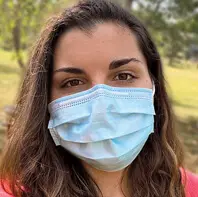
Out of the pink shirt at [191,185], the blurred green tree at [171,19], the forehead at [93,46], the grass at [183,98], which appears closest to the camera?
the forehead at [93,46]

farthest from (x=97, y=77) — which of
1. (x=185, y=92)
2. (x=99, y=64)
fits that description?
(x=185, y=92)

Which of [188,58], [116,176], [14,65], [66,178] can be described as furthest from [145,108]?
[14,65]

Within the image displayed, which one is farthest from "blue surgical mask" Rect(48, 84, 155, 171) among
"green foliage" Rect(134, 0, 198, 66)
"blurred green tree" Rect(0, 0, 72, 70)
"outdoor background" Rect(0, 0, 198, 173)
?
"green foliage" Rect(134, 0, 198, 66)

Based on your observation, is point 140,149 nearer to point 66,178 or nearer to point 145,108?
point 145,108

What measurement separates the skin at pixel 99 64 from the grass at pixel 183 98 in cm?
496

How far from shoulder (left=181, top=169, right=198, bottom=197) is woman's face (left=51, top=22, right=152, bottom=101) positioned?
1.57 feet

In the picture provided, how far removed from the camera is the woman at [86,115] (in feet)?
5.65

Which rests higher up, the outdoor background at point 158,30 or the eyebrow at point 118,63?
the outdoor background at point 158,30

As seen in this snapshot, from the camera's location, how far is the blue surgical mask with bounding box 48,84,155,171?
5.66 ft

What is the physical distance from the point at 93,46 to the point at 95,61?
0.06 meters

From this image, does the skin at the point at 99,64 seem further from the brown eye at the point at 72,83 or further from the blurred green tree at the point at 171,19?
the blurred green tree at the point at 171,19

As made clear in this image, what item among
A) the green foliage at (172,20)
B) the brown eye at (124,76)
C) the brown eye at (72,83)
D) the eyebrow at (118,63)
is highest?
the green foliage at (172,20)

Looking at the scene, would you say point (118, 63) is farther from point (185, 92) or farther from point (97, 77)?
point (185, 92)

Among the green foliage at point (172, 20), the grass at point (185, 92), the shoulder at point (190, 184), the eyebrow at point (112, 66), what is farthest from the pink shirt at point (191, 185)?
the grass at point (185, 92)
